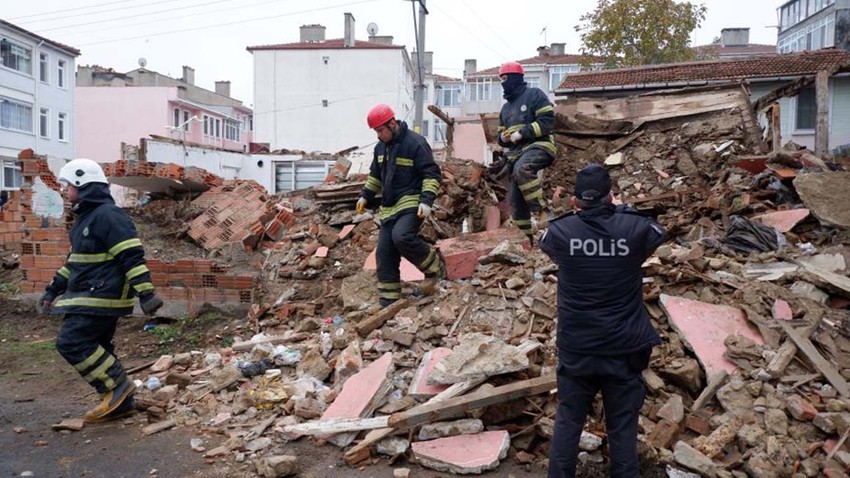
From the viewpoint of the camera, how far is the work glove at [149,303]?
4496mm

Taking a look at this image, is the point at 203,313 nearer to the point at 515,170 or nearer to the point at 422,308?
the point at 422,308

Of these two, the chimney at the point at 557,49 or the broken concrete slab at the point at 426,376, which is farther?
the chimney at the point at 557,49

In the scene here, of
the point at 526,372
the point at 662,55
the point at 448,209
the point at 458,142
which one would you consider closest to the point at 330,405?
the point at 526,372

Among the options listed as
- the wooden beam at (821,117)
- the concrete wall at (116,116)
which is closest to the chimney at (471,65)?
the concrete wall at (116,116)

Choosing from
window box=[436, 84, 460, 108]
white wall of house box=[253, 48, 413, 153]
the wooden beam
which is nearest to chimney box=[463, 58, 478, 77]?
window box=[436, 84, 460, 108]

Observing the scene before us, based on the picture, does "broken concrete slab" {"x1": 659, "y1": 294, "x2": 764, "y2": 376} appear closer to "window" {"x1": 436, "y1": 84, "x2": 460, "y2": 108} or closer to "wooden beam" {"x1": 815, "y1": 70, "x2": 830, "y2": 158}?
"wooden beam" {"x1": 815, "y1": 70, "x2": 830, "y2": 158}

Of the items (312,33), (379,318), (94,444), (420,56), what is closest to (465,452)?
(379,318)

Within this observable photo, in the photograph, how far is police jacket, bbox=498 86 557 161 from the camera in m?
6.70

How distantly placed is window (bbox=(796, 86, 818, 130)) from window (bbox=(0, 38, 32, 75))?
111ft

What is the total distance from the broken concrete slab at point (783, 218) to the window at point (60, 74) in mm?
37141

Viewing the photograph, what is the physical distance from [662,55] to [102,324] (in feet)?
73.3

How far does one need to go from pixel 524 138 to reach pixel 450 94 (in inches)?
1653

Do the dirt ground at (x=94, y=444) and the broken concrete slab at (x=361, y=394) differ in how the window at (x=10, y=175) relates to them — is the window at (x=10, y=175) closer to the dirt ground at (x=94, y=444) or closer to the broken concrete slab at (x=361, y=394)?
the dirt ground at (x=94, y=444)

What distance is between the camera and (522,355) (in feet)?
13.9
